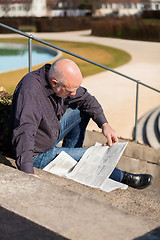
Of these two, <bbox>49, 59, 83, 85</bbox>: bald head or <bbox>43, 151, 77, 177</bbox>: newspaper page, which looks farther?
<bbox>43, 151, 77, 177</bbox>: newspaper page

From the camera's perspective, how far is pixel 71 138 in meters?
3.59

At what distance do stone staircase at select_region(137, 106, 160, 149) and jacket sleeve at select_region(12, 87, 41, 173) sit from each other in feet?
16.4

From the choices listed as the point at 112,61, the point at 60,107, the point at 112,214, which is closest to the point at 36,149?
the point at 60,107

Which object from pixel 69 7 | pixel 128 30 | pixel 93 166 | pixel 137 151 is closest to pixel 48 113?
pixel 93 166

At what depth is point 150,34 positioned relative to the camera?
23.9m

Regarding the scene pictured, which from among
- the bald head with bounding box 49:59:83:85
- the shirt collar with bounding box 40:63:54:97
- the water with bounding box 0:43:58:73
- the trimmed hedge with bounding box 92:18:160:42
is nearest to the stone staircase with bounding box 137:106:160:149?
the water with bounding box 0:43:58:73

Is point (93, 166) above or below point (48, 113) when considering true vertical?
below

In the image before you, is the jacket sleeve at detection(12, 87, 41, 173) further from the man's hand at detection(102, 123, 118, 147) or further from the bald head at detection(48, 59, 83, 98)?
the man's hand at detection(102, 123, 118, 147)

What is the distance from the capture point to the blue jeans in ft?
9.83

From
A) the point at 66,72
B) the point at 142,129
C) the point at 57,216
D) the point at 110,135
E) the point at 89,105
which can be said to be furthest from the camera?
the point at 142,129

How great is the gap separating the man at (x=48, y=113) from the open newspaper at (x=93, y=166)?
63mm

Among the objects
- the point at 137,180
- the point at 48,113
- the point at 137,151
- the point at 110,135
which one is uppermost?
the point at 48,113

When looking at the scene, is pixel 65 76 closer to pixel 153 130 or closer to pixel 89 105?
pixel 89 105

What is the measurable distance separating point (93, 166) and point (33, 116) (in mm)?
567
